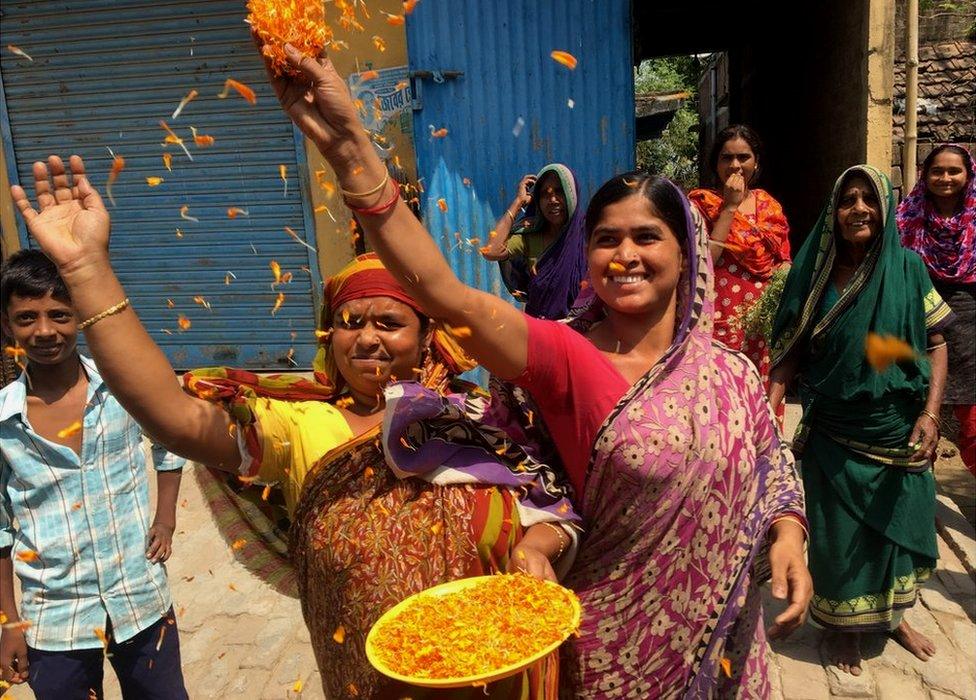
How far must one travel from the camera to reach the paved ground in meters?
3.66

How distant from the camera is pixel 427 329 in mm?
2170

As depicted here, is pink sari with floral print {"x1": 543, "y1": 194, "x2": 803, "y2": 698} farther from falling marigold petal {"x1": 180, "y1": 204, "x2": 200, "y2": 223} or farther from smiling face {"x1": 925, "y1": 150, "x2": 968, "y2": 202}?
falling marigold petal {"x1": 180, "y1": 204, "x2": 200, "y2": 223}

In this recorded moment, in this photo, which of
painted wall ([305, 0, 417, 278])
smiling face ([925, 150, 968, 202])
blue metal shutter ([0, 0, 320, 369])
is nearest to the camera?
smiling face ([925, 150, 968, 202])

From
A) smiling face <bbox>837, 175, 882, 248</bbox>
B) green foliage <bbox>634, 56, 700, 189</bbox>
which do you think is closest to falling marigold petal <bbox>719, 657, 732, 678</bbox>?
smiling face <bbox>837, 175, 882, 248</bbox>

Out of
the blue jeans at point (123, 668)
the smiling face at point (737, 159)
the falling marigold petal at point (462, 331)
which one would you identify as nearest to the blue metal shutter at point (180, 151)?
the smiling face at point (737, 159)

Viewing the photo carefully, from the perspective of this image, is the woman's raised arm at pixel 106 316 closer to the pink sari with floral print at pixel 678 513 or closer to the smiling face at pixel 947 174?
the pink sari with floral print at pixel 678 513

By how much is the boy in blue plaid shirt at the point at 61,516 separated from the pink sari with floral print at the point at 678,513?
1.64 meters

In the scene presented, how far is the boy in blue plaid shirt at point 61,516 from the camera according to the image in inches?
104

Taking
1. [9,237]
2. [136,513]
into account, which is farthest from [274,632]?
[9,237]

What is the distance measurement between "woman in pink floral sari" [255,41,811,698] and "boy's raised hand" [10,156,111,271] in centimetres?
77

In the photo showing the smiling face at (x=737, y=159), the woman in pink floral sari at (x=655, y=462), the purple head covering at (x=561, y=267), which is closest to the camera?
the woman in pink floral sari at (x=655, y=462)

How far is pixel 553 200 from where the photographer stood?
5.30 m

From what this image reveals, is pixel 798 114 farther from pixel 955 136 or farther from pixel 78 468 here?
pixel 78 468

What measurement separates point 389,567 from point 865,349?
266 cm
